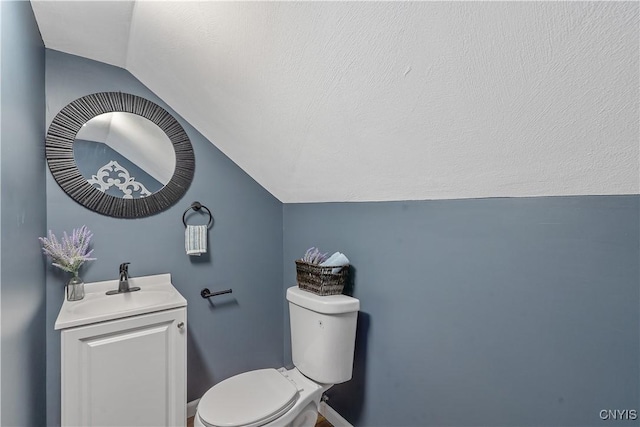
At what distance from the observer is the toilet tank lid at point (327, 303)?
1.36m

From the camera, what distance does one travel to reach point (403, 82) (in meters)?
0.89

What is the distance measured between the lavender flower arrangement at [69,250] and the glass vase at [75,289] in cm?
3

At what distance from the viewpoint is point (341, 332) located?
4.57 feet

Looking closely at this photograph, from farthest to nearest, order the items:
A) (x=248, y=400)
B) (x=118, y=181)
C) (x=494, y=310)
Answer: (x=118, y=181) < (x=248, y=400) < (x=494, y=310)

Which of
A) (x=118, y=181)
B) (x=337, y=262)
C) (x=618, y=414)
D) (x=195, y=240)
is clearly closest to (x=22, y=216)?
(x=118, y=181)

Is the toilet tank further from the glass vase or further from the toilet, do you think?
the glass vase

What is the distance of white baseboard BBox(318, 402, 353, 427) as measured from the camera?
1.66 meters

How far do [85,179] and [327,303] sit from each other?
1293 mm

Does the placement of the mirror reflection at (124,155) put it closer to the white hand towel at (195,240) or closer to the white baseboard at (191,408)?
the white hand towel at (195,240)

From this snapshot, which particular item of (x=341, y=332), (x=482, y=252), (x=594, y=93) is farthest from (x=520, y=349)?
(x=594, y=93)

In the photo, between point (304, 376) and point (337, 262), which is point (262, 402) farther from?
point (337, 262)

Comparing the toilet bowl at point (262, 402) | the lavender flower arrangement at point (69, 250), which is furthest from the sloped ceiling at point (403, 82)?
the toilet bowl at point (262, 402)

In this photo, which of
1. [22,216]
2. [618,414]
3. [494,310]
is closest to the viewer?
[618,414]

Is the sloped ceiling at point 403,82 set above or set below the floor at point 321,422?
→ above
